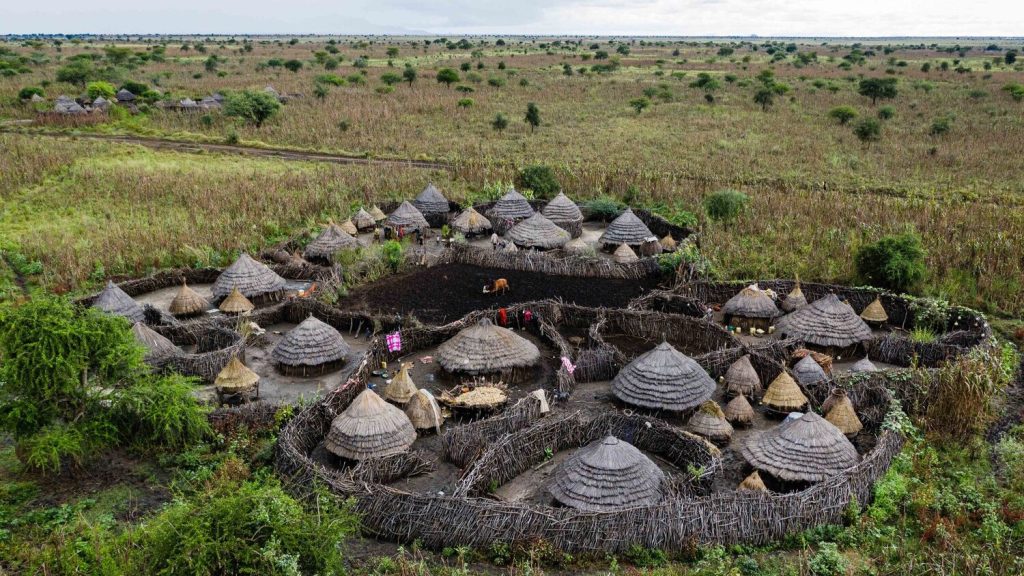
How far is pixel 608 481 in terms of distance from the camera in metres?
9.28

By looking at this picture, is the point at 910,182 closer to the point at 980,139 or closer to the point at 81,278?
the point at 980,139

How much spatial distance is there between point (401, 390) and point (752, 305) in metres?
7.69

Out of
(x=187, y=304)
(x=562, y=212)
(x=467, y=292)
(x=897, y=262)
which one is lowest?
(x=467, y=292)

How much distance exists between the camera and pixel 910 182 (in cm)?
2636

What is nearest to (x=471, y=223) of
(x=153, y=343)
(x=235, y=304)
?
(x=235, y=304)

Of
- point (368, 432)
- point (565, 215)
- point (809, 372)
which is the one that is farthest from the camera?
point (565, 215)

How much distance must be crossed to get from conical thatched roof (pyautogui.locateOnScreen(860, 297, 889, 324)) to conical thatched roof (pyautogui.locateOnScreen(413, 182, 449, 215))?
13.0 metres

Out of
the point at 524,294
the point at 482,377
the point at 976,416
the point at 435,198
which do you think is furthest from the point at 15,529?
the point at 435,198

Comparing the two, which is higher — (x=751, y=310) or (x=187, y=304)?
(x=751, y=310)

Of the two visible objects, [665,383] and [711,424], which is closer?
[711,424]

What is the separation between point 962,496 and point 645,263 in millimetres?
9796

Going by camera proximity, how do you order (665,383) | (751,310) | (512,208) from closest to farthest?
(665,383) < (751,310) < (512,208)

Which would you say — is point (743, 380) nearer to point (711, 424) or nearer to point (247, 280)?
point (711, 424)

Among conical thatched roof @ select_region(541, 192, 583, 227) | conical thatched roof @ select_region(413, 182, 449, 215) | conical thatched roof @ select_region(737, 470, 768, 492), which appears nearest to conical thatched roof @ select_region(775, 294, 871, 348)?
conical thatched roof @ select_region(737, 470, 768, 492)
